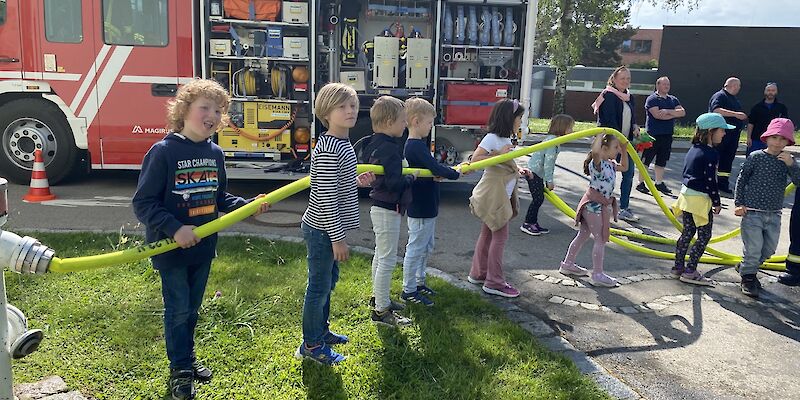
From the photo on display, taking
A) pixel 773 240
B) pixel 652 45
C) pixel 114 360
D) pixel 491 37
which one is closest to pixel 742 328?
pixel 773 240

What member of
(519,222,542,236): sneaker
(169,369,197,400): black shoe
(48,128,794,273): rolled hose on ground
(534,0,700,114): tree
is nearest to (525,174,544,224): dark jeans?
(519,222,542,236): sneaker

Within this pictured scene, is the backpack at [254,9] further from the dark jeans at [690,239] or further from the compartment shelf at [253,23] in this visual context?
the dark jeans at [690,239]

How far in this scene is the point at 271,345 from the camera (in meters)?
4.01

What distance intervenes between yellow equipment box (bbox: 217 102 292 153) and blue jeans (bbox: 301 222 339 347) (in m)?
5.24

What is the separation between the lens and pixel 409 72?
352 inches

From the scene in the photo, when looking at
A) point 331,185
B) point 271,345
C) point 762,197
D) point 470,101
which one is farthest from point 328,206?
point 470,101

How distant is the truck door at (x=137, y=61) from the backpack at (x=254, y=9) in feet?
1.93

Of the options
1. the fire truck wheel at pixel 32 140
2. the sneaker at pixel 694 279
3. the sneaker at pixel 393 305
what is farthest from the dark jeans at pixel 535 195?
the fire truck wheel at pixel 32 140

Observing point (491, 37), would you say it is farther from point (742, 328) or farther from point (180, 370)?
point (180, 370)

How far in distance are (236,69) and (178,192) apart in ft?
19.3

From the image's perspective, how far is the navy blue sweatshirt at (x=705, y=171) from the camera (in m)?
5.55

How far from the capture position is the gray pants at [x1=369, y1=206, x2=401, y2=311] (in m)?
4.27

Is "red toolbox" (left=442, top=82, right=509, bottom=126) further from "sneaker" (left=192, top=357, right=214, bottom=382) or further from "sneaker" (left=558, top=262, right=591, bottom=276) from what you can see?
"sneaker" (left=192, top=357, right=214, bottom=382)

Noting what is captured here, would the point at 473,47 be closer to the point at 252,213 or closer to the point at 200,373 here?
the point at 252,213
